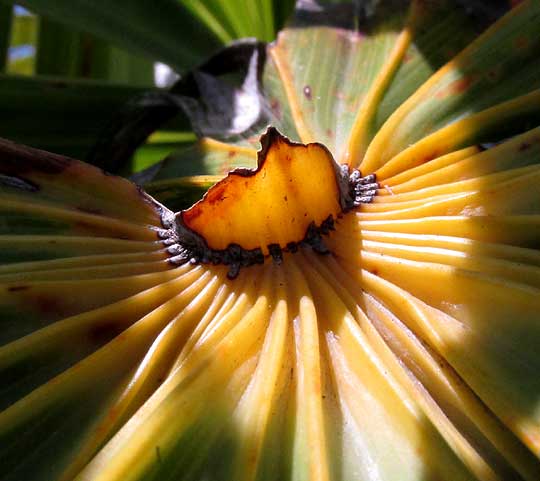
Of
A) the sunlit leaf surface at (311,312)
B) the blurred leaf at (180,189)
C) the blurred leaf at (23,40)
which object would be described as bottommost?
the sunlit leaf surface at (311,312)

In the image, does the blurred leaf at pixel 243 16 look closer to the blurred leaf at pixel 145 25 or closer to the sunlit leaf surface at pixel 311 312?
the blurred leaf at pixel 145 25

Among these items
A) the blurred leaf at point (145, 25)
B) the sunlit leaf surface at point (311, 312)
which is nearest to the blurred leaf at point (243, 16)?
the blurred leaf at point (145, 25)

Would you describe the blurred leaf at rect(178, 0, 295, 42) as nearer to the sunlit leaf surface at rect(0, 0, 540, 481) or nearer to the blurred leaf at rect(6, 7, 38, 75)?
the sunlit leaf surface at rect(0, 0, 540, 481)

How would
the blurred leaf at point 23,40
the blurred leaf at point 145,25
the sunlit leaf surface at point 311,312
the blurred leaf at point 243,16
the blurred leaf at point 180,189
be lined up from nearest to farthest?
the sunlit leaf surface at point 311,312 < the blurred leaf at point 180,189 < the blurred leaf at point 145,25 < the blurred leaf at point 243,16 < the blurred leaf at point 23,40

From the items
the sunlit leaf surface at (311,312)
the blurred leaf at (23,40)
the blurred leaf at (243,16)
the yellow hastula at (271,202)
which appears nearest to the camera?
the sunlit leaf surface at (311,312)

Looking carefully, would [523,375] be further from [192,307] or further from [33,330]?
[33,330]

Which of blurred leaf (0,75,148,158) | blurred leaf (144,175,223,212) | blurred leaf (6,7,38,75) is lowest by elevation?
blurred leaf (144,175,223,212)

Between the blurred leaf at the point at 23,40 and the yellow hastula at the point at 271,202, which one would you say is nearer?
the yellow hastula at the point at 271,202

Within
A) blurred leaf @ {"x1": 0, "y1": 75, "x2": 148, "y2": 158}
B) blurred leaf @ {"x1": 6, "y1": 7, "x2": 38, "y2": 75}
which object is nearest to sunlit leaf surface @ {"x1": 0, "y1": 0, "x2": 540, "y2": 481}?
blurred leaf @ {"x1": 0, "y1": 75, "x2": 148, "y2": 158}
